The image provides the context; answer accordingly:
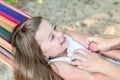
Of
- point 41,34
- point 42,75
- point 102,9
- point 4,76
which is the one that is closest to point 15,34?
point 41,34

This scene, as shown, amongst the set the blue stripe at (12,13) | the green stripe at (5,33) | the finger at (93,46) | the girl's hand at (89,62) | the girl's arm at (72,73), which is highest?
the blue stripe at (12,13)

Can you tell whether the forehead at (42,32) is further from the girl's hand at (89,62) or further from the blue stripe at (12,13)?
the blue stripe at (12,13)

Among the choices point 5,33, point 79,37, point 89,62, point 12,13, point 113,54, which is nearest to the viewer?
point 89,62

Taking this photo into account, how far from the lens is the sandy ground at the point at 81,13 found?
3.45 metres

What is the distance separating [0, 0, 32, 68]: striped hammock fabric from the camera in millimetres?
2924

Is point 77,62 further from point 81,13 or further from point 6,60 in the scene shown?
point 81,13

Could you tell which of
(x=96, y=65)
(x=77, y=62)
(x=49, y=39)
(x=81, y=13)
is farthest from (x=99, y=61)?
(x=81, y=13)

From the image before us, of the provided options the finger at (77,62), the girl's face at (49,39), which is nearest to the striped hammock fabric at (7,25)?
the girl's face at (49,39)

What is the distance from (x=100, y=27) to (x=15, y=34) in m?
1.35

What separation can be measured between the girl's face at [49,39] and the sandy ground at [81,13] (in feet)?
3.81

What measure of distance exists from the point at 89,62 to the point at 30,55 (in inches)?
17.2

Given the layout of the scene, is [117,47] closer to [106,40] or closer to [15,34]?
[106,40]

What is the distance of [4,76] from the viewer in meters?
3.07

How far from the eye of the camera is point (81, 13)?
3680 millimetres
